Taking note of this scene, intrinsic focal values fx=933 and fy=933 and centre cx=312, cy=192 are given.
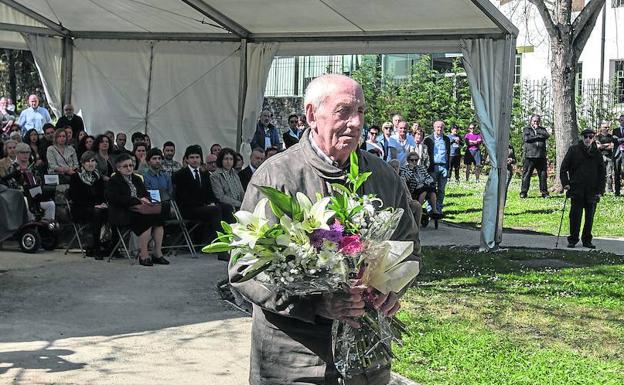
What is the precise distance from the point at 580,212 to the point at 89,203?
7.92 meters

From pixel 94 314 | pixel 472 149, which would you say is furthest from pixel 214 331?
pixel 472 149

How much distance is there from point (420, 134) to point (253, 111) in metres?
3.40

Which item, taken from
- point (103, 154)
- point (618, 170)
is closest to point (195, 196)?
point (103, 154)

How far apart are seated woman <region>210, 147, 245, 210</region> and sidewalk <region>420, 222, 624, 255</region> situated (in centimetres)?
324

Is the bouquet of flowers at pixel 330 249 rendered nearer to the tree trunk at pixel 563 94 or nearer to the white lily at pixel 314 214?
the white lily at pixel 314 214

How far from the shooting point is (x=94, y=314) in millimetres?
9289

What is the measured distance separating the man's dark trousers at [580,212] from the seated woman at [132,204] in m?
6.82

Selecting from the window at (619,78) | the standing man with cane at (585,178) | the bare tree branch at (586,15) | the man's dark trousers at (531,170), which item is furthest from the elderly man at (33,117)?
the window at (619,78)

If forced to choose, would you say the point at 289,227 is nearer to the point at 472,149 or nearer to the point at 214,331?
the point at 214,331

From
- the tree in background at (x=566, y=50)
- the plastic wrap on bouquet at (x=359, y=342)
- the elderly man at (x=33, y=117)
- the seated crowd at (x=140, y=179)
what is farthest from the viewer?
the tree in background at (x=566, y=50)

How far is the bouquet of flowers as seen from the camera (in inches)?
119

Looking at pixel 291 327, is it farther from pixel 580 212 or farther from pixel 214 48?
pixel 214 48

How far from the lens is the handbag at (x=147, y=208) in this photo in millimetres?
12305

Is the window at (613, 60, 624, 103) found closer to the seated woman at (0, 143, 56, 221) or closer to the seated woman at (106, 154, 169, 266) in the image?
the seated woman at (106, 154, 169, 266)
